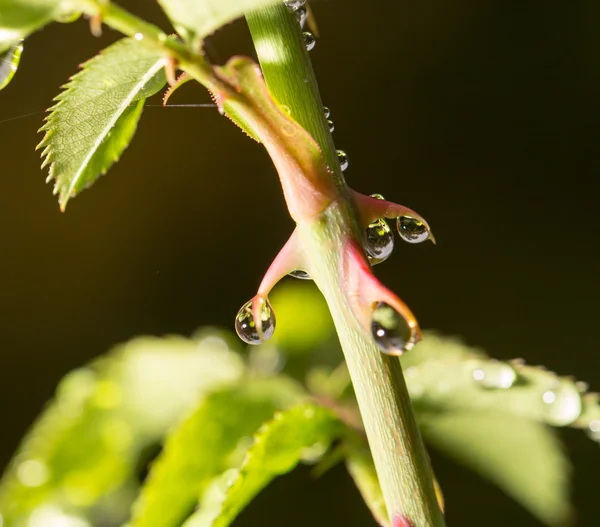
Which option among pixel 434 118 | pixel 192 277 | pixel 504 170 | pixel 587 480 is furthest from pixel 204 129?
pixel 587 480

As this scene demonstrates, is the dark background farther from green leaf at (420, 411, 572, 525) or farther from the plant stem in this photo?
the plant stem

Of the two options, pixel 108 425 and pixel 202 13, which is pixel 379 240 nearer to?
pixel 202 13

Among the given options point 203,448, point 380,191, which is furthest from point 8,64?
point 380,191

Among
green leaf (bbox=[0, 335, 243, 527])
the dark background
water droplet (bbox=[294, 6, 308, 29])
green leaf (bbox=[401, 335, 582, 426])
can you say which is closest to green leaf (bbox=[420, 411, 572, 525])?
green leaf (bbox=[401, 335, 582, 426])

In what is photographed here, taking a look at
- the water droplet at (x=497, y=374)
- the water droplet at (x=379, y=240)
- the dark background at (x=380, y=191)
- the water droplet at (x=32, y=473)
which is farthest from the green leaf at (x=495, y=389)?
the dark background at (x=380, y=191)

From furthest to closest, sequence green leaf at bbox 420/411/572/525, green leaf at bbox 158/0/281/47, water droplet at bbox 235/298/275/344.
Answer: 1. green leaf at bbox 420/411/572/525
2. water droplet at bbox 235/298/275/344
3. green leaf at bbox 158/0/281/47

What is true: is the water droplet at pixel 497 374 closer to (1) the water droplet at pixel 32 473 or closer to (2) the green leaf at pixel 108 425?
(2) the green leaf at pixel 108 425
